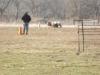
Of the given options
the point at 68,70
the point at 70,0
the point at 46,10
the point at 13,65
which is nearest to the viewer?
Result: the point at 68,70

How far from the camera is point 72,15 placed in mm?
111750

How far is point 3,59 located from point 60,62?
2421mm

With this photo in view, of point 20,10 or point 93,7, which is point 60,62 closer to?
point 93,7

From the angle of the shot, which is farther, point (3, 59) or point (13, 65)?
point (3, 59)

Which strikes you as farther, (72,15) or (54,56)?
(72,15)

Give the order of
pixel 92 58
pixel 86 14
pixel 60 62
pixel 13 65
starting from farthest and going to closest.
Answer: pixel 86 14 < pixel 92 58 < pixel 60 62 < pixel 13 65

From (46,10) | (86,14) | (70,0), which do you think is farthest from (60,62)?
(46,10)

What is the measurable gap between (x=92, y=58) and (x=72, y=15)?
95.2 metres

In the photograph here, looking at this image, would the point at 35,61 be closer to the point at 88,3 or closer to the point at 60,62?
the point at 60,62

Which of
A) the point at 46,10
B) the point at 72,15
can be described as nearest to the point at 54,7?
the point at 46,10

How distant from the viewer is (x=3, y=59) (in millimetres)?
16391

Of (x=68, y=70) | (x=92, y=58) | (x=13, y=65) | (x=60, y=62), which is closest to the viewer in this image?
(x=68, y=70)

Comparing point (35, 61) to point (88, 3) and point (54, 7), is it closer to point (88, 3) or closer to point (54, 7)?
point (88, 3)

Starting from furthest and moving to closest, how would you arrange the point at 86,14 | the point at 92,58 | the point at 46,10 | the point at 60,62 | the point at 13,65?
the point at 46,10 → the point at 86,14 → the point at 92,58 → the point at 60,62 → the point at 13,65
